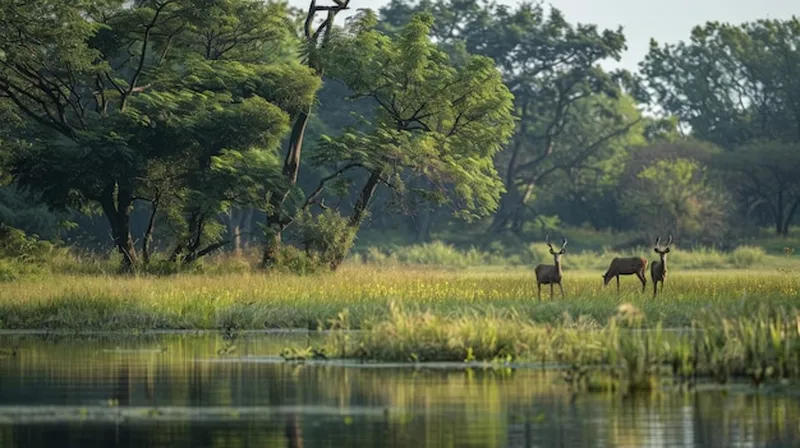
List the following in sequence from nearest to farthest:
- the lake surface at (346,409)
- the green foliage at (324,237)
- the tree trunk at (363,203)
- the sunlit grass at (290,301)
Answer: the lake surface at (346,409) → the sunlit grass at (290,301) → the green foliage at (324,237) → the tree trunk at (363,203)

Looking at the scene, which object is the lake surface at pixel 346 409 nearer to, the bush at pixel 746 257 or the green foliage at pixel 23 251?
the green foliage at pixel 23 251

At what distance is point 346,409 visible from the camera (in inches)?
730

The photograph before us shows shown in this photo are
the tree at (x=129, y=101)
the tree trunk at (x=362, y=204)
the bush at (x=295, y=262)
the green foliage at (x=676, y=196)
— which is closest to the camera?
the tree at (x=129, y=101)

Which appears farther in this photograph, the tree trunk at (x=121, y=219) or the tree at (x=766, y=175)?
the tree at (x=766, y=175)

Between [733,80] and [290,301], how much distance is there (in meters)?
76.2

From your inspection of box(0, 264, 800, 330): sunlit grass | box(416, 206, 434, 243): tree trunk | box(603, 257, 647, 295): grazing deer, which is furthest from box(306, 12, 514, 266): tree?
box(416, 206, 434, 243): tree trunk

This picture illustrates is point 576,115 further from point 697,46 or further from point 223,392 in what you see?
point 223,392

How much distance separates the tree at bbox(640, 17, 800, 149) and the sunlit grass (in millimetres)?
63543

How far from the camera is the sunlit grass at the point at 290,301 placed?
32.1m

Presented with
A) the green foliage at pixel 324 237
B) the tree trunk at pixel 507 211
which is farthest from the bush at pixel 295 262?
the tree trunk at pixel 507 211

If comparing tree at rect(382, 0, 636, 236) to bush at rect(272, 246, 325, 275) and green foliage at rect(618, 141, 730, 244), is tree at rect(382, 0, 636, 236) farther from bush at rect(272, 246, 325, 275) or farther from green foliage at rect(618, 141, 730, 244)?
bush at rect(272, 246, 325, 275)

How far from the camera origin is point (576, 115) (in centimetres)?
10000

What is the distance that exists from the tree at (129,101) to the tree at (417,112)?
74.2 inches

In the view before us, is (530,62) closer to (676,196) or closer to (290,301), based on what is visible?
(676,196)
